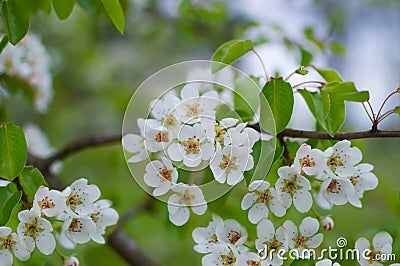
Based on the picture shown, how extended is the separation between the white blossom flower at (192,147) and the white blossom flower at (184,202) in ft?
0.14

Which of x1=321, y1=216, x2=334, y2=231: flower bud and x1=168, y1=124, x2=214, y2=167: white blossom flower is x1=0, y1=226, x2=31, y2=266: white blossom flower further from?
x1=321, y1=216, x2=334, y2=231: flower bud

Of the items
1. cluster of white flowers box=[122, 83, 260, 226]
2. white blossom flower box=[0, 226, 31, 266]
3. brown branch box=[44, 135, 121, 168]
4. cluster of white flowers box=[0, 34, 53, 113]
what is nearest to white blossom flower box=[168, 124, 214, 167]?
cluster of white flowers box=[122, 83, 260, 226]

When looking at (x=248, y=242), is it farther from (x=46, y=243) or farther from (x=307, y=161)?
(x=46, y=243)

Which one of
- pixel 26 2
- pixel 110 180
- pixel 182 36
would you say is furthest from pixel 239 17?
pixel 26 2

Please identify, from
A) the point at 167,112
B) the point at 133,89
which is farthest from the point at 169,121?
the point at 133,89

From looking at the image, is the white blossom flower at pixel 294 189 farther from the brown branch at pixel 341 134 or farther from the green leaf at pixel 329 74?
the green leaf at pixel 329 74

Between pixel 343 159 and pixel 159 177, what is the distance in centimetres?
22

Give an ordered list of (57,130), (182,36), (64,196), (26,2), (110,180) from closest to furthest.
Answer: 1. (64,196)
2. (26,2)
3. (182,36)
4. (110,180)
5. (57,130)

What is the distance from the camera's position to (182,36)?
1659 mm

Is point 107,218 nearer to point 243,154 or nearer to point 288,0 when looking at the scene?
point 243,154

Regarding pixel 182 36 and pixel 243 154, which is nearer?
pixel 243 154

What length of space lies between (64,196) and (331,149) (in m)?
0.31

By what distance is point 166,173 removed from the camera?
2.11 feet

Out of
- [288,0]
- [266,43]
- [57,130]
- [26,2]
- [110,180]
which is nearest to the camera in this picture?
[26,2]
